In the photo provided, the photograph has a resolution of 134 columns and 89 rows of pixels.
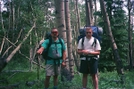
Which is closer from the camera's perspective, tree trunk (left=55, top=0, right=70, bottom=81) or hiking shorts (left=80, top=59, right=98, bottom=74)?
hiking shorts (left=80, top=59, right=98, bottom=74)

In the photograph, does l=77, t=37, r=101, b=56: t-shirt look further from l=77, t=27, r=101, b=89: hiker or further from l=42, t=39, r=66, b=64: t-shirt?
l=42, t=39, r=66, b=64: t-shirt

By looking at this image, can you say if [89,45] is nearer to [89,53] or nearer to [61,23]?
[89,53]

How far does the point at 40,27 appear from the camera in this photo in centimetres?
2080

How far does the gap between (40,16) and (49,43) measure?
555 inches

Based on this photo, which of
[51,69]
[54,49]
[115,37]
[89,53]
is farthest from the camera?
[115,37]

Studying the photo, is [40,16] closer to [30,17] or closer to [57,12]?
[30,17]

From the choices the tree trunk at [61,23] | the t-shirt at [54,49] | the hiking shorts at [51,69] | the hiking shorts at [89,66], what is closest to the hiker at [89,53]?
the hiking shorts at [89,66]

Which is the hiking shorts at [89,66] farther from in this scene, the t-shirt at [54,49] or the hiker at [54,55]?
the t-shirt at [54,49]

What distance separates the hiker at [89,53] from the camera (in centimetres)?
568

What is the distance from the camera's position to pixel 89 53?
5641 millimetres

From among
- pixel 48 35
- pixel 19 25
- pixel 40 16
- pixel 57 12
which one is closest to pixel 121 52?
pixel 40 16

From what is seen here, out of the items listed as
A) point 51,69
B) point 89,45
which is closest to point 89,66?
point 89,45

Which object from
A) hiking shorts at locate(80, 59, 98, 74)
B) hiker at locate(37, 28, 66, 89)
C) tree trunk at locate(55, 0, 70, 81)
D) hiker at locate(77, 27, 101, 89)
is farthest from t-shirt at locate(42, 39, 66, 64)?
tree trunk at locate(55, 0, 70, 81)

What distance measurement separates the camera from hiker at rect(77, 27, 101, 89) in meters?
5.68
